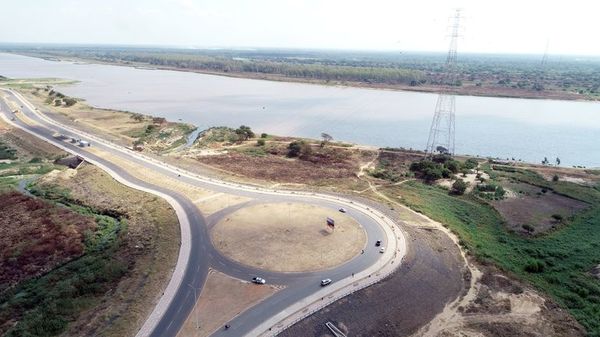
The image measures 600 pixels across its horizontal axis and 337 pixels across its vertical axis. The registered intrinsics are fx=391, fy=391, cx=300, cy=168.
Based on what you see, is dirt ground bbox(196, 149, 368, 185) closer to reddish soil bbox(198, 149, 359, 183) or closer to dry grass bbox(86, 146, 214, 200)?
reddish soil bbox(198, 149, 359, 183)

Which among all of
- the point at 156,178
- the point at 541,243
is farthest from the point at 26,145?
the point at 541,243

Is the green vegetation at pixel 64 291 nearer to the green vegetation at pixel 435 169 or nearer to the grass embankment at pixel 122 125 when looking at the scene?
the grass embankment at pixel 122 125

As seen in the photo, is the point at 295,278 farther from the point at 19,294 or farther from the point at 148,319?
the point at 19,294

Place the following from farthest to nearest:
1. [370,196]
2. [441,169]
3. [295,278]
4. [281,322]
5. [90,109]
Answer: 1. [90,109]
2. [441,169]
3. [370,196]
4. [295,278]
5. [281,322]

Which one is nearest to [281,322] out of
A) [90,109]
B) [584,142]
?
[584,142]

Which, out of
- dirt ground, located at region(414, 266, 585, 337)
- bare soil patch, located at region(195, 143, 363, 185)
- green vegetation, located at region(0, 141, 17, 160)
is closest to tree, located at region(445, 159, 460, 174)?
bare soil patch, located at region(195, 143, 363, 185)

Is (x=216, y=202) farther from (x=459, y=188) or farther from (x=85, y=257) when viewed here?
(x=459, y=188)
